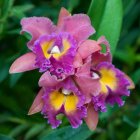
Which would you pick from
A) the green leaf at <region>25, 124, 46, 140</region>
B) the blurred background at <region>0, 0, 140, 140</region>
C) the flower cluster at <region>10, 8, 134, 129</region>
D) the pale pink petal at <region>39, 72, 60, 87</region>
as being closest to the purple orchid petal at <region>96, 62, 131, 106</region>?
the flower cluster at <region>10, 8, 134, 129</region>

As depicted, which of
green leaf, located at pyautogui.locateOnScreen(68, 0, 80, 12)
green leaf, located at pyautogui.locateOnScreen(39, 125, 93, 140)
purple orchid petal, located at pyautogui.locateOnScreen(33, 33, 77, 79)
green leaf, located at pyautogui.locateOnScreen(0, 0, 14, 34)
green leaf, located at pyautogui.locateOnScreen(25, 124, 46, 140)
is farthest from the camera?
green leaf, located at pyautogui.locateOnScreen(25, 124, 46, 140)

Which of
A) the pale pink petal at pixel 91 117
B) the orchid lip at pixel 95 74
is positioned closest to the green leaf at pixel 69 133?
→ the pale pink petal at pixel 91 117

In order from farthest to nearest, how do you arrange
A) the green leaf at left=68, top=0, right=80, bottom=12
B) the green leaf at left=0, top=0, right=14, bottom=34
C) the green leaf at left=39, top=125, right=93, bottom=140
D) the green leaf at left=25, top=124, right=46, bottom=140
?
the green leaf at left=25, top=124, right=46, bottom=140 → the green leaf at left=68, top=0, right=80, bottom=12 → the green leaf at left=0, top=0, right=14, bottom=34 → the green leaf at left=39, top=125, right=93, bottom=140

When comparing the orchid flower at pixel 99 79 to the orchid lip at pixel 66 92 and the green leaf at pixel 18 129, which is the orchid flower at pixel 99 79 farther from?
the green leaf at pixel 18 129

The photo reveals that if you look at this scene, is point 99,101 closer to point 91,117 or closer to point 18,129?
point 91,117

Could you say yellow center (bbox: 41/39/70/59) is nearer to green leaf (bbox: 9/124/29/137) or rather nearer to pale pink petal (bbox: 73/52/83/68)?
pale pink petal (bbox: 73/52/83/68)

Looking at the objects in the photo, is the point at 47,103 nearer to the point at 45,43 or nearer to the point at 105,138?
the point at 45,43

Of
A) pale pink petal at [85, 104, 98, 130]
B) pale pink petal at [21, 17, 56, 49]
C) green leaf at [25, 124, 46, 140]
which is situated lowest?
green leaf at [25, 124, 46, 140]

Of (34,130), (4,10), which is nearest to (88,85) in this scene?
(4,10)

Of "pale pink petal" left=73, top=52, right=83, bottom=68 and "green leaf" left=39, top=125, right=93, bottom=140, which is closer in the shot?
"pale pink petal" left=73, top=52, right=83, bottom=68
